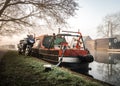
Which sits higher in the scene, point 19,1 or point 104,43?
point 19,1

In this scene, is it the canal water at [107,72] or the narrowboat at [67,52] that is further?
the narrowboat at [67,52]

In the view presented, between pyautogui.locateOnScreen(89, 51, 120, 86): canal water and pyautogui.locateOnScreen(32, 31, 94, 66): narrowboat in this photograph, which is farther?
pyautogui.locateOnScreen(32, 31, 94, 66): narrowboat

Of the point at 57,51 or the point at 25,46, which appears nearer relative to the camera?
the point at 57,51

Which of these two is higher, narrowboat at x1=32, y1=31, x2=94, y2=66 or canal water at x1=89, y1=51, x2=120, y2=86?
narrowboat at x1=32, y1=31, x2=94, y2=66

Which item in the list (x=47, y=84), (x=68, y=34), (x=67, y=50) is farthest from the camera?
(x=68, y=34)

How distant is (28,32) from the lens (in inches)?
756

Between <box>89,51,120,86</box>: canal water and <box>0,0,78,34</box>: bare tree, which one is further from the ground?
<box>0,0,78,34</box>: bare tree

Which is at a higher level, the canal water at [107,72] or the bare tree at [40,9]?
the bare tree at [40,9]

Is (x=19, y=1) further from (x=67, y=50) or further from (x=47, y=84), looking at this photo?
(x=47, y=84)

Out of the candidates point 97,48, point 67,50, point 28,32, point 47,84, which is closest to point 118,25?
point 97,48

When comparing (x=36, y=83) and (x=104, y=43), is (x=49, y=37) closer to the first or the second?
(x=36, y=83)

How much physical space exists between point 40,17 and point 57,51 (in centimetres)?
554

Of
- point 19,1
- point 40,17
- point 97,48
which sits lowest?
point 97,48

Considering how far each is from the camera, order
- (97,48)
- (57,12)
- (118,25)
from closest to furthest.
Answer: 1. (57,12)
2. (97,48)
3. (118,25)
